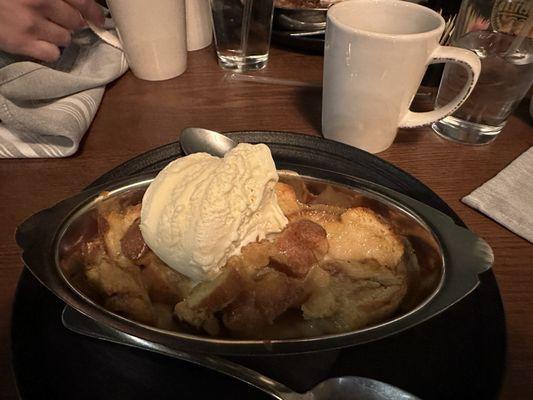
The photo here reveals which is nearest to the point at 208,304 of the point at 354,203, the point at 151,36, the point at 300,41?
the point at 354,203

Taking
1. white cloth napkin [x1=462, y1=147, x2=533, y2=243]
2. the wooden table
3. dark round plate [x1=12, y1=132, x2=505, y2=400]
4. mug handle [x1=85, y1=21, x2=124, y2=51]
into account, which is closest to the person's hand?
mug handle [x1=85, y1=21, x2=124, y2=51]

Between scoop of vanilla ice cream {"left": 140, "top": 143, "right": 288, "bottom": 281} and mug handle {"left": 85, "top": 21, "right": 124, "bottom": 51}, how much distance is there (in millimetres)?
537

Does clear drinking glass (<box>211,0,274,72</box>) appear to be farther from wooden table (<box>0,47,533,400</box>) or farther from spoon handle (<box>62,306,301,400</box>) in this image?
spoon handle (<box>62,306,301,400</box>)

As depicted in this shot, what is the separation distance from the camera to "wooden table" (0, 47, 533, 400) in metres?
0.50

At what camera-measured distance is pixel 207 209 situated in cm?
43

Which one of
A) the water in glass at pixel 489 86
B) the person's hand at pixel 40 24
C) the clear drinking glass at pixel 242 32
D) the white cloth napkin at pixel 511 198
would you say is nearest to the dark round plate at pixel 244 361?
the white cloth napkin at pixel 511 198

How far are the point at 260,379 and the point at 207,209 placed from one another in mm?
164

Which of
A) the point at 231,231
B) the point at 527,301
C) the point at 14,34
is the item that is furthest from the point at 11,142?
the point at 527,301

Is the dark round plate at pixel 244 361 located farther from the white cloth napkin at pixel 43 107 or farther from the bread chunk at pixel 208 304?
the white cloth napkin at pixel 43 107

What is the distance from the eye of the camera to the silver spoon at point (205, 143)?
24.9 inches

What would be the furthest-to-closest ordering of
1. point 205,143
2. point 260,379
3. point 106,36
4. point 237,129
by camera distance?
point 106,36 < point 237,129 < point 205,143 < point 260,379

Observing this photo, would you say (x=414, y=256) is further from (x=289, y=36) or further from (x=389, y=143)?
(x=289, y=36)

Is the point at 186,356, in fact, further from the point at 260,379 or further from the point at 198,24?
the point at 198,24

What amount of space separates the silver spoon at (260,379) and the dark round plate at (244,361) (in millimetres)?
13
